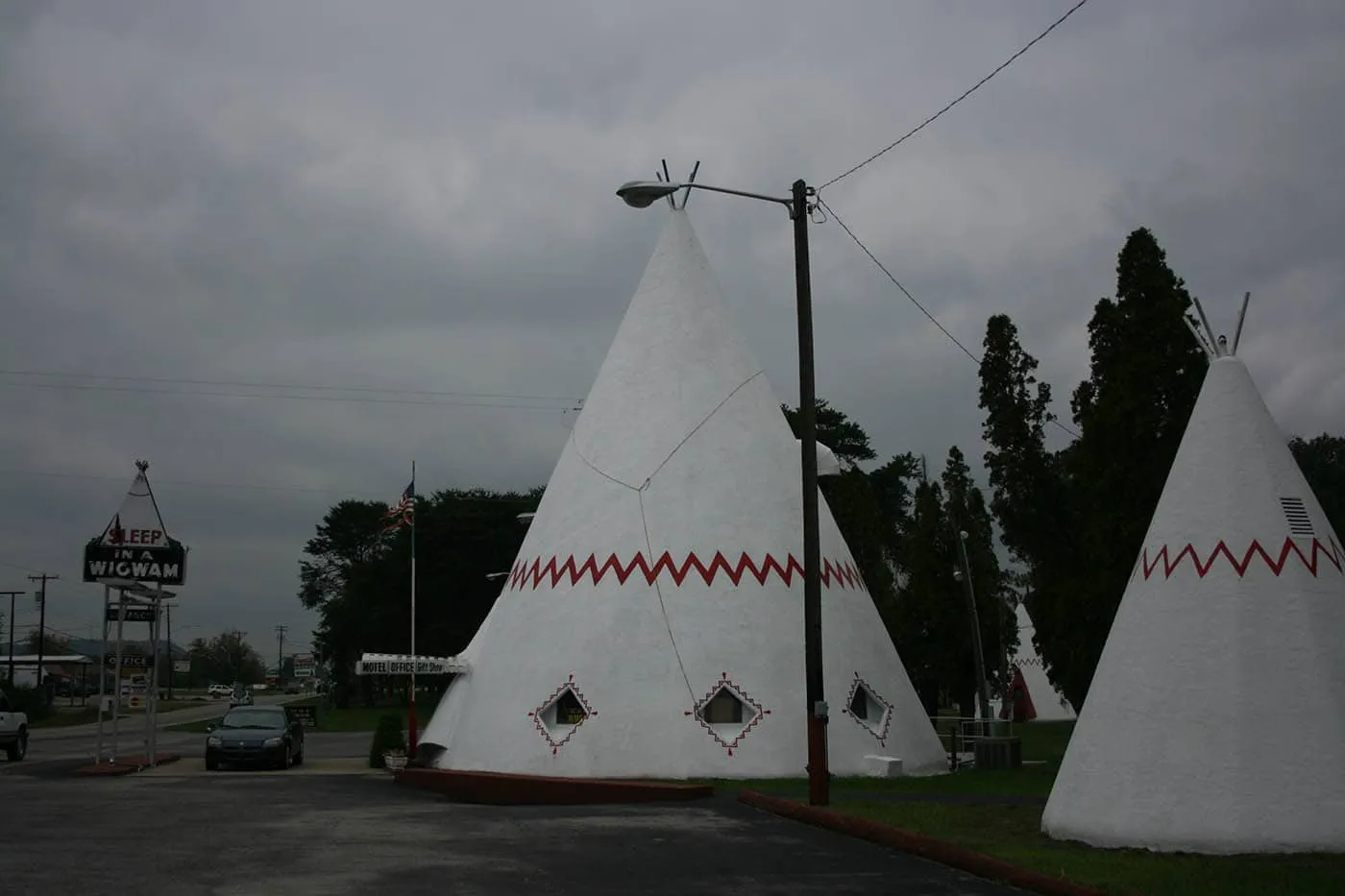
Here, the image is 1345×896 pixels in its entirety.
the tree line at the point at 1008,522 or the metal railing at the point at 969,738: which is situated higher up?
the tree line at the point at 1008,522

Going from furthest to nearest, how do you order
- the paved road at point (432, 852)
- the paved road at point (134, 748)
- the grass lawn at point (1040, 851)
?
the paved road at point (134, 748)
the paved road at point (432, 852)
the grass lawn at point (1040, 851)

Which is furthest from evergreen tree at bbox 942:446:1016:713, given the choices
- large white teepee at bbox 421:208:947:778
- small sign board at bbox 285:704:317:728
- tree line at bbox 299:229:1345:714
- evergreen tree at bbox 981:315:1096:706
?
small sign board at bbox 285:704:317:728

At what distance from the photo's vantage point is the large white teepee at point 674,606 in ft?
60.4

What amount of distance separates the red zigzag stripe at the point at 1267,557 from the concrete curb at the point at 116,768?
18.7 meters

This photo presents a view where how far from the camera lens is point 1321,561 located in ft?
35.8

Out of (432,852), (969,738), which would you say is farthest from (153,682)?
(432,852)

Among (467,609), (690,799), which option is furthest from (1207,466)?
(467,609)

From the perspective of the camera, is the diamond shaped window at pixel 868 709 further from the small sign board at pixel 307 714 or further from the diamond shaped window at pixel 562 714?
the small sign board at pixel 307 714

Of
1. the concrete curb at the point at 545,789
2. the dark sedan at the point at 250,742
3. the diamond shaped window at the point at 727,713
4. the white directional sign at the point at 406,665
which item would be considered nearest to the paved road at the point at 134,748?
the dark sedan at the point at 250,742

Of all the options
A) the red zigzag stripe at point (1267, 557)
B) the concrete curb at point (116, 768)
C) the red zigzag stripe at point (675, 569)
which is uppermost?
the red zigzag stripe at point (675, 569)

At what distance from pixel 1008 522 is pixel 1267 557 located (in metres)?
13.5

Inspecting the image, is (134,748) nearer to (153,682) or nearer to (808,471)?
(153,682)

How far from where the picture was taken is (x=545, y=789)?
17406 millimetres

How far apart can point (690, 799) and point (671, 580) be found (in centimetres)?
418
